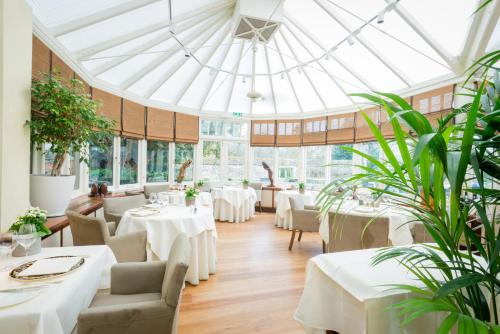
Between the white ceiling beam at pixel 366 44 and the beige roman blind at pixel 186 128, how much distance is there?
409 cm

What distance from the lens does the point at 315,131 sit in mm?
6621

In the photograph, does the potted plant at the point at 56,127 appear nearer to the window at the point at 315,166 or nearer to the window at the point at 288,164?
the window at the point at 288,164

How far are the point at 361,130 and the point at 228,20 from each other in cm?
368

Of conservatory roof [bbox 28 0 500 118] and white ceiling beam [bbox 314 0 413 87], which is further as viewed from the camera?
white ceiling beam [bbox 314 0 413 87]

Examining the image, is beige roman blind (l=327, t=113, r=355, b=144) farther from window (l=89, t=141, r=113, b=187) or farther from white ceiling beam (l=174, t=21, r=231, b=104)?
window (l=89, t=141, r=113, b=187)

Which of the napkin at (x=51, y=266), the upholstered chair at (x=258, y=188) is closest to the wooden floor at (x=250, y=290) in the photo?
the napkin at (x=51, y=266)

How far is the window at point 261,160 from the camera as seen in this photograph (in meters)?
7.33

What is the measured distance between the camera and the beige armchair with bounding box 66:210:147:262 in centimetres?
224

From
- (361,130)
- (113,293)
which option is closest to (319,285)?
(113,293)

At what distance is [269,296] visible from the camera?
2.56 meters

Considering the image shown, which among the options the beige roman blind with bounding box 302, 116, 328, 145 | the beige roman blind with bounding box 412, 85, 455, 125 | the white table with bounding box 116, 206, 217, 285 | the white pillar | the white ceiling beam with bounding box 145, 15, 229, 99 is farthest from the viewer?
the beige roman blind with bounding box 302, 116, 328, 145

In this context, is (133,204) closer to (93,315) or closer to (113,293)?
(113,293)

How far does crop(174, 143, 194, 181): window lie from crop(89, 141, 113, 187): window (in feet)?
5.64

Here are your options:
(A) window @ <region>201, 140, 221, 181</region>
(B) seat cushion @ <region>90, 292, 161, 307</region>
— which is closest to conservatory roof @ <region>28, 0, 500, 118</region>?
(A) window @ <region>201, 140, 221, 181</region>
